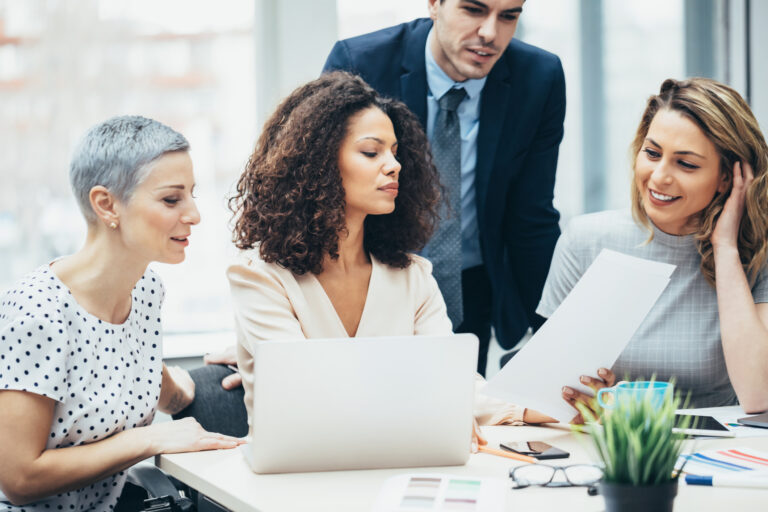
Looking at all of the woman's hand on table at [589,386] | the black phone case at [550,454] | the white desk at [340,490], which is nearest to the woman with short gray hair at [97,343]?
the white desk at [340,490]

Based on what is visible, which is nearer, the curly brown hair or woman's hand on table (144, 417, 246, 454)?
woman's hand on table (144, 417, 246, 454)

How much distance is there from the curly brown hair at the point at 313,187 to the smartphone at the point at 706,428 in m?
0.70

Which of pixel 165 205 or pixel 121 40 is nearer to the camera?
pixel 165 205

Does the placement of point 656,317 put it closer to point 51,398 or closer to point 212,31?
point 51,398

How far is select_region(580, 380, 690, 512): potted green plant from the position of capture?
0.92 meters

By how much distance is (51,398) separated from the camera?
1436 millimetres

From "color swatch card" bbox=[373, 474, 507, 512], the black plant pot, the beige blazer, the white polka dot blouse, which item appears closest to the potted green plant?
the black plant pot

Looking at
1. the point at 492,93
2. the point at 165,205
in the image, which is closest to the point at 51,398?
the point at 165,205

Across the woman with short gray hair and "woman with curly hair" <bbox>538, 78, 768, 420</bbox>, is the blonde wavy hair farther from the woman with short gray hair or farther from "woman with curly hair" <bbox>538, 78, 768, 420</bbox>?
the woman with short gray hair

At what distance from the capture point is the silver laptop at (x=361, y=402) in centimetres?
127

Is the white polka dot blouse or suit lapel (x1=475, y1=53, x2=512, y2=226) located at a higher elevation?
suit lapel (x1=475, y1=53, x2=512, y2=226)

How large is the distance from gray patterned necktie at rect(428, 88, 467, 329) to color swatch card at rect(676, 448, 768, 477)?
102 cm

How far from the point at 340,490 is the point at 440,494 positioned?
0.55 feet

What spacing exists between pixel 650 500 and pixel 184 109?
8.16ft
